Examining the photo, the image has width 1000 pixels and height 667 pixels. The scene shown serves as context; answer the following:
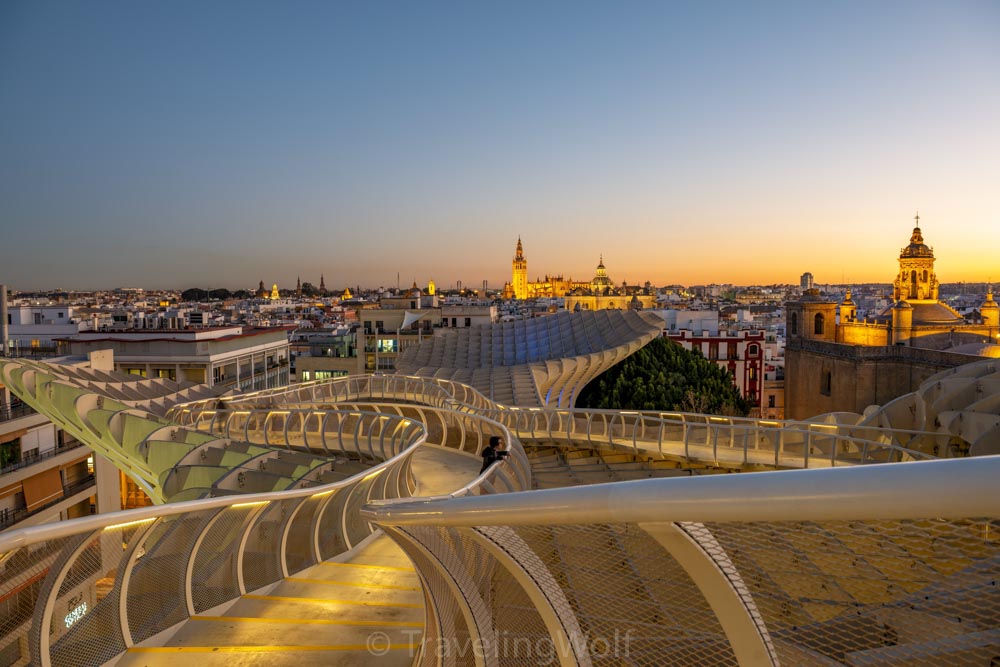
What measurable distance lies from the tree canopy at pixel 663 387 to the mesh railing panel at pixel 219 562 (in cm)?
2373

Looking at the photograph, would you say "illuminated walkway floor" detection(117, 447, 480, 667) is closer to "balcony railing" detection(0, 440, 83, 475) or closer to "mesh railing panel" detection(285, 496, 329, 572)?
"mesh railing panel" detection(285, 496, 329, 572)

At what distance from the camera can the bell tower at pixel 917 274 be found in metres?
55.4

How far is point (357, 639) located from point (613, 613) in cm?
219

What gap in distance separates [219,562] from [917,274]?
6430 cm

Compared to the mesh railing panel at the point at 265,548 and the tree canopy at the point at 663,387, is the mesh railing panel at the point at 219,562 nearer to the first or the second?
the mesh railing panel at the point at 265,548

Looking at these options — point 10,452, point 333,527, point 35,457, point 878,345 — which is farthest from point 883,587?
point 878,345

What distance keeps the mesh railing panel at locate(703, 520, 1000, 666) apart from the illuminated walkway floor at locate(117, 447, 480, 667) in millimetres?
2526

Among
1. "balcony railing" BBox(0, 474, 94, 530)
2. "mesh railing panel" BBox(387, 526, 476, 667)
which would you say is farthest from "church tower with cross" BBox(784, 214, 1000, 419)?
"balcony railing" BBox(0, 474, 94, 530)

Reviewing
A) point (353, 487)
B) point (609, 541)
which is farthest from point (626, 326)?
point (609, 541)

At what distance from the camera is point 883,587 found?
8.49ft

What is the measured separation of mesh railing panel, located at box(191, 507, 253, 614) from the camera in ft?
13.5

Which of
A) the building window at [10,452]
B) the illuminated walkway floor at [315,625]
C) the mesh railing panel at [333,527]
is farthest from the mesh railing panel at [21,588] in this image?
the building window at [10,452]

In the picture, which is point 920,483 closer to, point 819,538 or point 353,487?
point 819,538

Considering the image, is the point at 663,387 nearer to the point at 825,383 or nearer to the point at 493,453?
the point at 825,383
